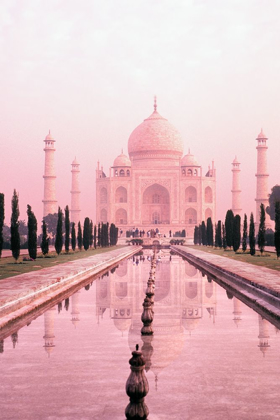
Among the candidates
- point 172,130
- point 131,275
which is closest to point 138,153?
point 172,130

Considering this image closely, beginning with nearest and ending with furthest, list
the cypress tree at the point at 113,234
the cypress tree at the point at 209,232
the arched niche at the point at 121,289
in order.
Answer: the arched niche at the point at 121,289 < the cypress tree at the point at 209,232 < the cypress tree at the point at 113,234

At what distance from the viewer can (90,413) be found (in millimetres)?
3539

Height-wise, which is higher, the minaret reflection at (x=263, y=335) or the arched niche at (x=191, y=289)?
the arched niche at (x=191, y=289)

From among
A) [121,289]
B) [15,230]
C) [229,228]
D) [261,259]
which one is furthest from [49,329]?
[229,228]

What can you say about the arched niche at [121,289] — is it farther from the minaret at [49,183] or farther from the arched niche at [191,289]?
the minaret at [49,183]

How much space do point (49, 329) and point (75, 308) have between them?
186 cm

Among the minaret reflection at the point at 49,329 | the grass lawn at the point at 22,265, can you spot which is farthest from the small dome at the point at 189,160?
the minaret reflection at the point at 49,329

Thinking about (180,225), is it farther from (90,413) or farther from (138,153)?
(90,413)

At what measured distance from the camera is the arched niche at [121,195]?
59.6 meters

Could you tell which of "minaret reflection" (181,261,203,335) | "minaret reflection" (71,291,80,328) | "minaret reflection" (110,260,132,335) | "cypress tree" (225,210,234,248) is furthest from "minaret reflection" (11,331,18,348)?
"cypress tree" (225,210,234,248)

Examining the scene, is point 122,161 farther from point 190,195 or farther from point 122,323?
point 122,323

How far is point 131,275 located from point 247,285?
15.0 feet

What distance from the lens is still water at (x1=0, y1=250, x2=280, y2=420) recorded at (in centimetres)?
367

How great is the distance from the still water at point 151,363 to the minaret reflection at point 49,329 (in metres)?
0.01
